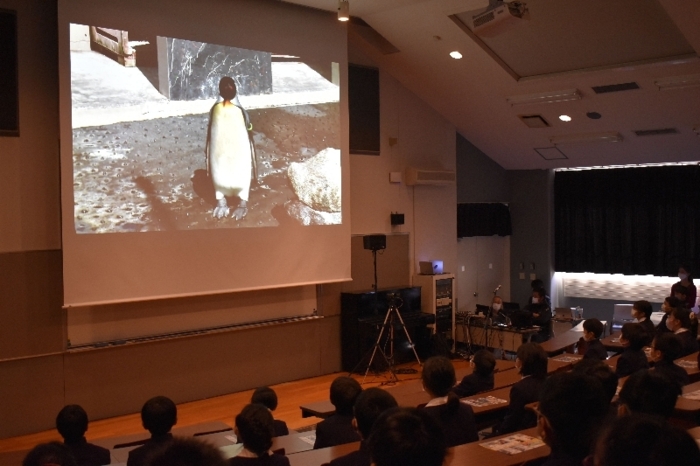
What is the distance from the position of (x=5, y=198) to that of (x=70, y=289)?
1.02m

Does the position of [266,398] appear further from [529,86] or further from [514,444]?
[529,86]

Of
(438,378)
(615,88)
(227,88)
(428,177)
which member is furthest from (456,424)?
(428,177)

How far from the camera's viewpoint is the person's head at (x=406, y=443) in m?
1.68

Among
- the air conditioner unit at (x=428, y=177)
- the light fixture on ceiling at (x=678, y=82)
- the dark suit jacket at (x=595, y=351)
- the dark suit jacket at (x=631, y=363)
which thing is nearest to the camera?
the dark suit jacket at (x=631, y=363)

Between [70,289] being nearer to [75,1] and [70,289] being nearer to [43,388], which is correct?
[43,388]

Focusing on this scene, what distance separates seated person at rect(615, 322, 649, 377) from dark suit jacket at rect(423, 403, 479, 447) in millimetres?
2159

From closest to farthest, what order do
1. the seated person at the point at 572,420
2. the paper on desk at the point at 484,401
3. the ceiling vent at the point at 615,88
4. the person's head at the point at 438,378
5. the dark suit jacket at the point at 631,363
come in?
the seated person at the point at 572,420
the person's head at the point at 438,378
the paper on desk at the point at 484,401
the dark suit jacket at the point at 631,363
the ceiling vent at the point at 615,88

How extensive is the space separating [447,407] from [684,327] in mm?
4055

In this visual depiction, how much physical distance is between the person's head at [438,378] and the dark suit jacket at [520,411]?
57cm

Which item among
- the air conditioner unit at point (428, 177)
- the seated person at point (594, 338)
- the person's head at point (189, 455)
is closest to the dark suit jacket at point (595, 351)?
the seated person at point (594, 338)

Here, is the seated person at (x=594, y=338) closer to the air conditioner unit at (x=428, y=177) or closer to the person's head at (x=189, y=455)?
the air conditioner unit at (x=428, y=177)

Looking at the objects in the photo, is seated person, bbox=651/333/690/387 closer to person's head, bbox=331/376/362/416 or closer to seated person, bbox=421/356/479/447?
seated person, bbox=421/356/479/447

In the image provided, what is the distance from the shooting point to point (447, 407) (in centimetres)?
371

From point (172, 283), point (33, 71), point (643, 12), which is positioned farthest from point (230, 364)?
point (643, 12)
